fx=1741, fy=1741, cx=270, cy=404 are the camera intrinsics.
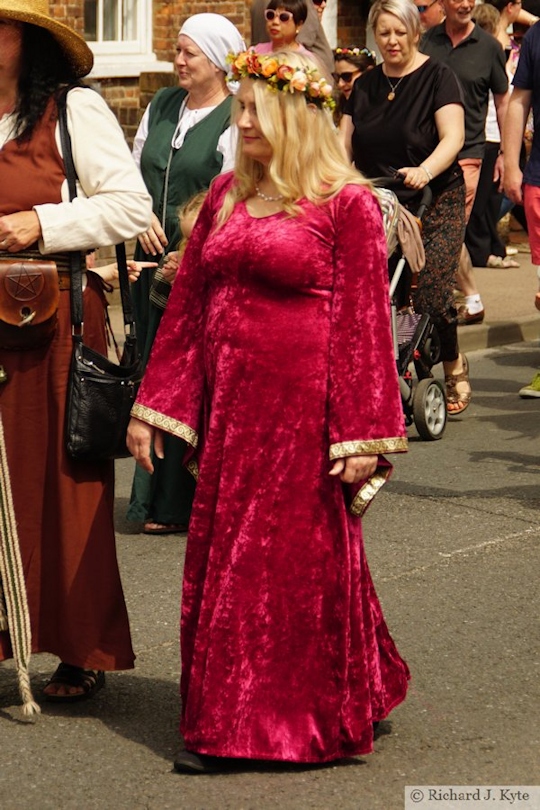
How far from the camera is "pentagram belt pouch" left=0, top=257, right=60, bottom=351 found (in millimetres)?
4707

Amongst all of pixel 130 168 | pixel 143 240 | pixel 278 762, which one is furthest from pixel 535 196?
pixel 278 762

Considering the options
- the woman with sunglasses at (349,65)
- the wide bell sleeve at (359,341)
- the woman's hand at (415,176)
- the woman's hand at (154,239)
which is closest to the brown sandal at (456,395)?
the woman's hand at (415,176)

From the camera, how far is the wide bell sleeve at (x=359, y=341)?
433 cm

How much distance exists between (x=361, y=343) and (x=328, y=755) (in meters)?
1.06

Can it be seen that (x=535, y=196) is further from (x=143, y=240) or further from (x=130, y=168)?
(x=130, y=168)

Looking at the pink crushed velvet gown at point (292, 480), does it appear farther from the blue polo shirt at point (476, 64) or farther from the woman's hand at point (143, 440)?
the blue polo shirt at point (476, 64)

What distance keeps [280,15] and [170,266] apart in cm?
337

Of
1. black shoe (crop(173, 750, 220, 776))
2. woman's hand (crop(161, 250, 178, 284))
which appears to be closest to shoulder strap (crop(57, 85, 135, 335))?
black shoe (crop(173, 750, 220, 776))

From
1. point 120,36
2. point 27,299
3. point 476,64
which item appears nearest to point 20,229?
point 27,299

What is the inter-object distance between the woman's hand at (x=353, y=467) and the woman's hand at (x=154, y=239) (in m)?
2.59

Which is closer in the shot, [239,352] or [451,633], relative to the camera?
[239,352]

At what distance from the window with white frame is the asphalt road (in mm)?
6177

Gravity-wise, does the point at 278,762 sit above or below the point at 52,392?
below

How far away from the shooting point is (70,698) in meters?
5.02
